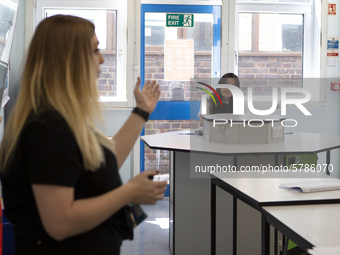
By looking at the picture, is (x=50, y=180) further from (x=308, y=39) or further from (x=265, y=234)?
(x=308, y=39)

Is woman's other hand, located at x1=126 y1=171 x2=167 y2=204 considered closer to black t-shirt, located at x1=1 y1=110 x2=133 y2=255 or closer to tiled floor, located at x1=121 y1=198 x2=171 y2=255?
black t-shirt, located at x1=1 y1=110 x2=133 y2=255

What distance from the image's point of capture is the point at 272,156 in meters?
3.44

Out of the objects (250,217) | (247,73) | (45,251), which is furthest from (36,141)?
(247,73)

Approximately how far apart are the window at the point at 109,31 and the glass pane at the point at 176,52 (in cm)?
29

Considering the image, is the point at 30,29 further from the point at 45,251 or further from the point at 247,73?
the point at 45,251

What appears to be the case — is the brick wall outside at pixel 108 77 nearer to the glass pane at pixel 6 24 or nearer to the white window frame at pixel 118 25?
the white window frame at pixel 118 25

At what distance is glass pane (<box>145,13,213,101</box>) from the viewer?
537cm

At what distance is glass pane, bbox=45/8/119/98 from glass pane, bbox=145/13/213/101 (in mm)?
369

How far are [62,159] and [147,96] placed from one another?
1.76 feet

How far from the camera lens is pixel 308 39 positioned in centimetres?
567

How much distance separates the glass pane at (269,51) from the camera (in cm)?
554

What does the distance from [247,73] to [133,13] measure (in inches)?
58.7

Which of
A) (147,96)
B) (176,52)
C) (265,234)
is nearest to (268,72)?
(176,52)

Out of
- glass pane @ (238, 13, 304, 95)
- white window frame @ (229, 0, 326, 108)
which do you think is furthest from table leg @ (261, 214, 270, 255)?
glass pane @ (238, 13, 304, 95)
